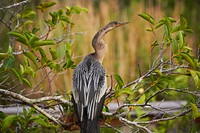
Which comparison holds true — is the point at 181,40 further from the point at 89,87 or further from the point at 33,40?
the point at 33,40

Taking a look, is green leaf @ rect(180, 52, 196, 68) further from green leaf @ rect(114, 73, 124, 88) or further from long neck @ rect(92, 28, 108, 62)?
long neck @ rect(92, 28, 108, 62)

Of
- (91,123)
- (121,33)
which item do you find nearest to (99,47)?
(91,123)

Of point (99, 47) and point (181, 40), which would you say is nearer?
point (181, 40)

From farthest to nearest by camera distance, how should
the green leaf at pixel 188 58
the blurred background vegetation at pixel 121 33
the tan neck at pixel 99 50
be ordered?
the blurred background vegetation at pixel 121 33, the tan neck at pixel 99 50, the green leaf at pixel 188 58

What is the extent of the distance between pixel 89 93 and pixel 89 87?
6cm

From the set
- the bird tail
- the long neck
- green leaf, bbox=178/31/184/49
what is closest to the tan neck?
the long neck

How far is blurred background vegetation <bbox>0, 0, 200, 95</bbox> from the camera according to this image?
817 cm

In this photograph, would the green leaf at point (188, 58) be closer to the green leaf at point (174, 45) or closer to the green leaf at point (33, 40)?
the green leaf at point (174, 45)

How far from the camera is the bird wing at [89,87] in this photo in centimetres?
353

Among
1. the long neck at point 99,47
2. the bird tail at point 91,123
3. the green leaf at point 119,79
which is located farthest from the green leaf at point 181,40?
the long neck at point 99,47

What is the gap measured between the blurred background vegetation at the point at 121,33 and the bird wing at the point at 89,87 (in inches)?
140

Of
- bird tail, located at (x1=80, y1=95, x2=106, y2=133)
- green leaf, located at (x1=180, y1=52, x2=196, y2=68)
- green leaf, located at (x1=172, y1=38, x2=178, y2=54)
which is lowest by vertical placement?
bird tail, located at (x1=80, y1=95, x2=106, y2=133)

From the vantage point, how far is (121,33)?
29.2 feet

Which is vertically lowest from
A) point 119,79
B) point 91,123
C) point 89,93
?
point 91,123
